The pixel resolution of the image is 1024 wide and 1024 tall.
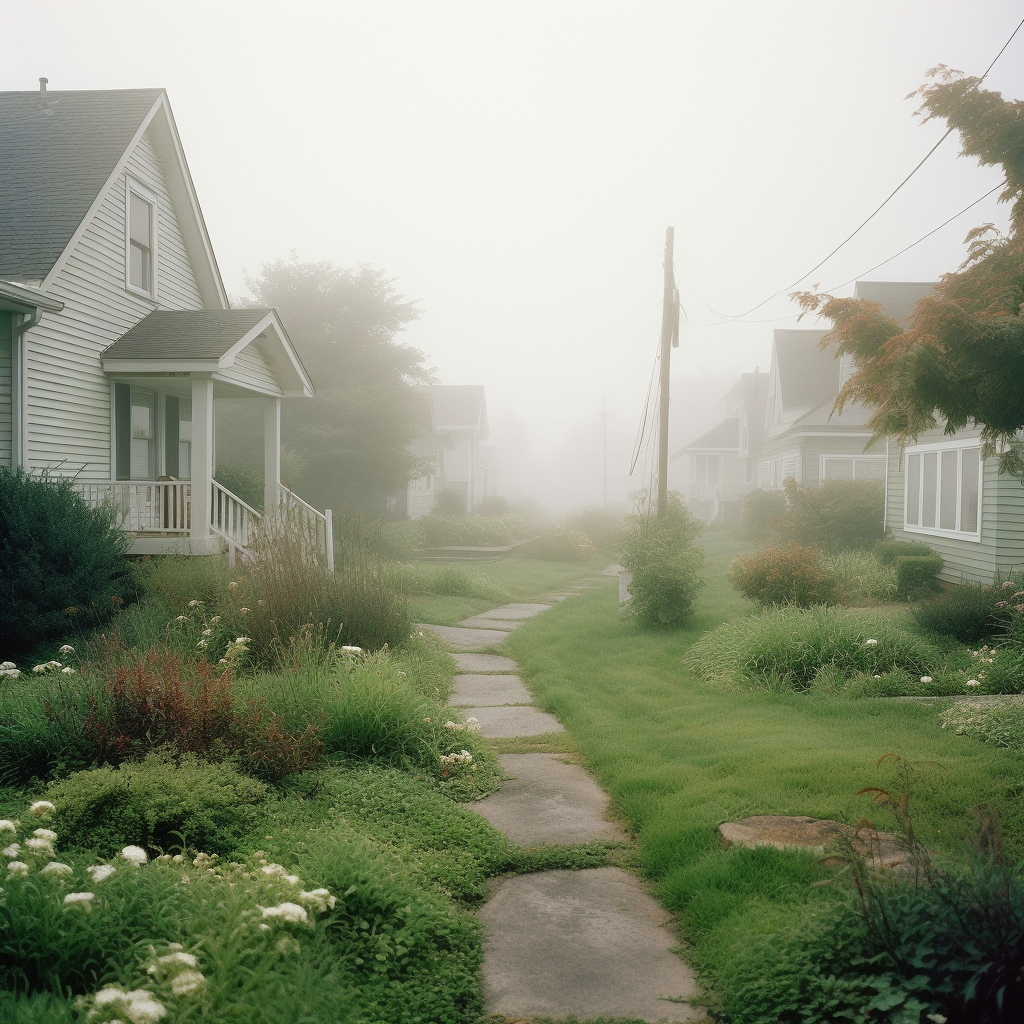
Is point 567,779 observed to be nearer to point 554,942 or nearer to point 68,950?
point 554,942

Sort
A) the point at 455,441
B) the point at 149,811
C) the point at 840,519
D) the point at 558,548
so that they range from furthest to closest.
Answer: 1. the point at 455,441
2. the point at 558,548
3. the point at 840,519
4. the point at 149,811

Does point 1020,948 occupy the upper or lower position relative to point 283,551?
lower

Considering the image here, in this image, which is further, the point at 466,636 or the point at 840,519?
the point at 840,519

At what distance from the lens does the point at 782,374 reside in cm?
2997

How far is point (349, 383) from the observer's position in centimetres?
2559

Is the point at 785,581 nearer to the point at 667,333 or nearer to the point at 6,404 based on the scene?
the point at 667,333

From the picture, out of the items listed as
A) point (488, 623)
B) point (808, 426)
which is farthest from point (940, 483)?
point (808, 426)

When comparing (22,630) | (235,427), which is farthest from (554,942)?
(235,427)

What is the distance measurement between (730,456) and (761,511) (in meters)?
17.1

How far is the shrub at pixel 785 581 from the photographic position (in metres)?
10.9

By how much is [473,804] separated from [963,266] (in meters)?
5.59

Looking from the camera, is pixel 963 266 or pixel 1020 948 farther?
pixel 963 266

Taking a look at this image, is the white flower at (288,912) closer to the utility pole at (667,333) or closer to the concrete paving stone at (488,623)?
the concrete paving stone at (488,623)

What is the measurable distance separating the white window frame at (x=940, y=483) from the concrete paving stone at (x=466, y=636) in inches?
289
